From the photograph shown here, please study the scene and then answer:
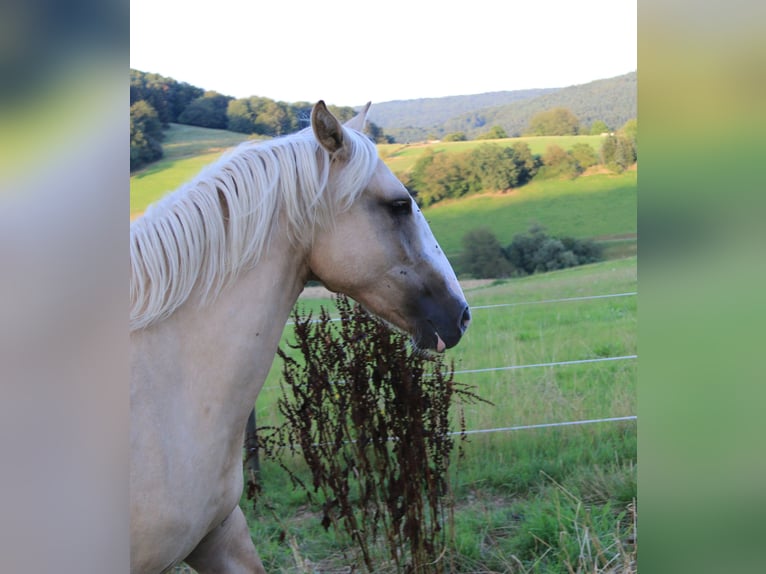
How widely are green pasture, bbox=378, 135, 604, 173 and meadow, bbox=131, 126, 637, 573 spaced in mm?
26

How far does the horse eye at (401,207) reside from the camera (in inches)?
78.2

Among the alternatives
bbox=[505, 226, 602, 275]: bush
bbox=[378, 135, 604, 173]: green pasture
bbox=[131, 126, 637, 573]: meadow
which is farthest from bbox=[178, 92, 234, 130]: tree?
bbox=[505, 226, 602, 275]: bush

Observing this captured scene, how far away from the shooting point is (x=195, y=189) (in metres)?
1.88

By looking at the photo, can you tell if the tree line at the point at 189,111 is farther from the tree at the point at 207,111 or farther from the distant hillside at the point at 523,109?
the distant hillside at the point at 523,109

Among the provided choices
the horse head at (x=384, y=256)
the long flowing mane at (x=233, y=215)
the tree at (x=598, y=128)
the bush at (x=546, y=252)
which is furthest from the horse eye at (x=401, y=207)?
the tree at (x=598, y=128)

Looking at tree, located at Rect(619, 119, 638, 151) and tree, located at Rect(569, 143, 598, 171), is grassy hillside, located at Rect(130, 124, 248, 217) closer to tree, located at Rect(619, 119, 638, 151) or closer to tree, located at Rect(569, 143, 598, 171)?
tree, located at Rect(569, 143, 598, 171)

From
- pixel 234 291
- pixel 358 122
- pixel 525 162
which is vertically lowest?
pixel 234 291

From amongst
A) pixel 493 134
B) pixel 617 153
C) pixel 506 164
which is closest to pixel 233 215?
pixel 493 134

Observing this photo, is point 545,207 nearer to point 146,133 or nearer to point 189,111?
point 189,111

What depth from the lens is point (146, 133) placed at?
548 cm

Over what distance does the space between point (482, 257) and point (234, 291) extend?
17.8ft
